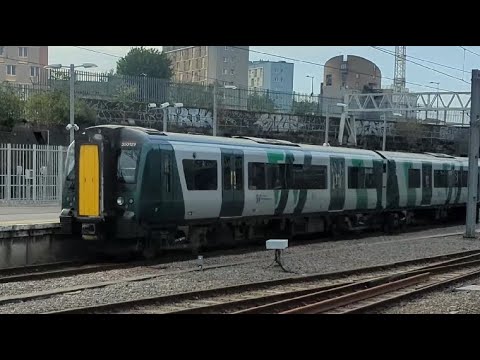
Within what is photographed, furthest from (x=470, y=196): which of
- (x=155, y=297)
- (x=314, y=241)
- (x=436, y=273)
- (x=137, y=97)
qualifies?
(x=137, y=97)

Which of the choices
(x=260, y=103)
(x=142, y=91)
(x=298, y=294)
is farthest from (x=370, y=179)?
(x=260, y=103)

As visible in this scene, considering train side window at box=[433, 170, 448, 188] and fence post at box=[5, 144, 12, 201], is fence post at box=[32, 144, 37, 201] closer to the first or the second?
fence post at box=[5, 144, 12, 201]

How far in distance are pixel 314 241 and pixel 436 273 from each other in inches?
278

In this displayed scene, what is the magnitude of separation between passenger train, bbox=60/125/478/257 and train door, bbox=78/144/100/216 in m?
0.02

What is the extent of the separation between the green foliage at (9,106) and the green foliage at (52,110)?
0.80m

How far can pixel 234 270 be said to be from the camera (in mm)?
13562

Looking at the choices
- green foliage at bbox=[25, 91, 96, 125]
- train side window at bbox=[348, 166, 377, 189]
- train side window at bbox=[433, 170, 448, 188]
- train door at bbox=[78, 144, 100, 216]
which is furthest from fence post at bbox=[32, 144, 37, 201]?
green foliage at bbox=[25, 91, 96, 125]

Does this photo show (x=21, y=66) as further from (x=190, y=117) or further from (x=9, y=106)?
(x=9, y=106)

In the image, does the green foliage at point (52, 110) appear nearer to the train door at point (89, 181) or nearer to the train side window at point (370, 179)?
the train side window at point (370, 179)

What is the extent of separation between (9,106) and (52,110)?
118 inches

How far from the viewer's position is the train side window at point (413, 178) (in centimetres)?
2595

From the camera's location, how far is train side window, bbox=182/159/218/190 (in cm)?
1556

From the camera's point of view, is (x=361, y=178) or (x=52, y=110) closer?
(x=361, y=178)

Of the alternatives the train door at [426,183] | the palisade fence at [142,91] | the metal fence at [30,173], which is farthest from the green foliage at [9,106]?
the train door at [426,183]
